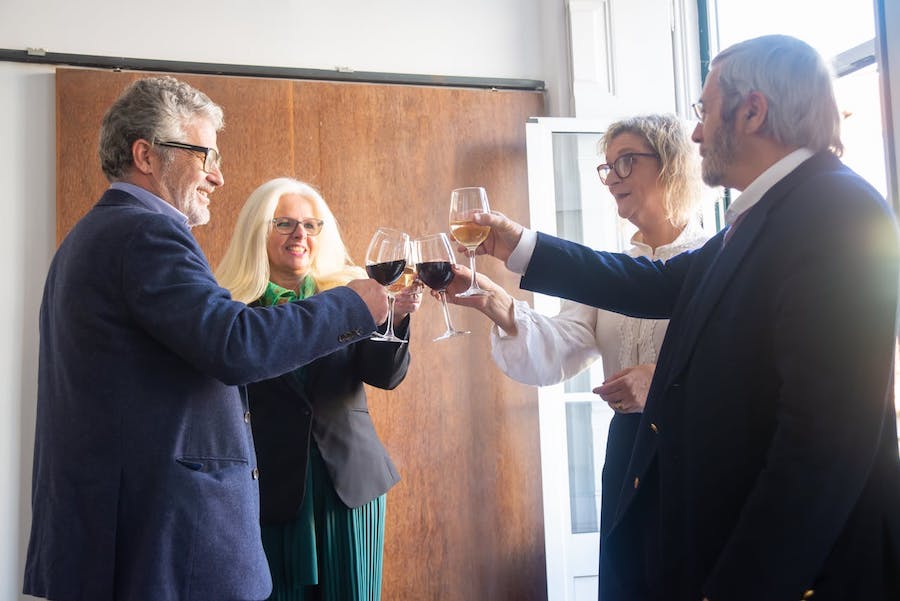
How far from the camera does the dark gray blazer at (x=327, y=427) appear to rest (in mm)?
2117

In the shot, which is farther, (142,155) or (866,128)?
(866,128)

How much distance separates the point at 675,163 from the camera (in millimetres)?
2160

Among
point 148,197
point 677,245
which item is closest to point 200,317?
point 148,197

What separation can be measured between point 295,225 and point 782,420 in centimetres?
177

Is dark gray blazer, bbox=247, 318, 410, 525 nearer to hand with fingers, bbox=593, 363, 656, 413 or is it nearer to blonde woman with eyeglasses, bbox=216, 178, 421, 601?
blonde woman with eyeglasses, bbox=216, 178, 421, 601

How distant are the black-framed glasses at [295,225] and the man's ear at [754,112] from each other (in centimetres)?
150

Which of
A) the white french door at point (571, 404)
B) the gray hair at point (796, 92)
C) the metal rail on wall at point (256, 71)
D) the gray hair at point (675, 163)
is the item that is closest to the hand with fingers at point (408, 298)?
the gray hair at point (675, 163)

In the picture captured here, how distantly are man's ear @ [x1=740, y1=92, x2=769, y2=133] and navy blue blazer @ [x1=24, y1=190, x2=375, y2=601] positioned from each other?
88 centimetres

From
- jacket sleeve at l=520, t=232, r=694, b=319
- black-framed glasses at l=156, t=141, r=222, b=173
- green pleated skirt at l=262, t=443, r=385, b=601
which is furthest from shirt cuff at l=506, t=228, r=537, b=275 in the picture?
A: green pleated skirt at l=262, t=443, r=385, b=601

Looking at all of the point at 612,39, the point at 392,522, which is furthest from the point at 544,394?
the point at 612,39

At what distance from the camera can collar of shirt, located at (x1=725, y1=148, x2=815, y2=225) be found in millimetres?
1344

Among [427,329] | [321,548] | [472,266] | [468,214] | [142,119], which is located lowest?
[321,548]

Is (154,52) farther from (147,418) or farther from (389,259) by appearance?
(147,418)

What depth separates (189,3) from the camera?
345 centimetres
